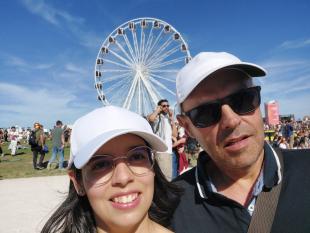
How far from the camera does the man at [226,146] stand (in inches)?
80.0

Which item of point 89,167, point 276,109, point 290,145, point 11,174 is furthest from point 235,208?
point 276,109

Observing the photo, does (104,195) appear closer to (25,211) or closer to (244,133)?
(244,133)

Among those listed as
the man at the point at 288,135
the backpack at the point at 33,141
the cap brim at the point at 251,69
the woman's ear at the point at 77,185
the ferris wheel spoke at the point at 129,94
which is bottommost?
the woman's ear at the point at 77,185

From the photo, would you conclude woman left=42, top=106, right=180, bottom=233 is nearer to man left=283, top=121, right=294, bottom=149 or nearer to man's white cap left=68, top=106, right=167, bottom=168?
man's white cap left=68, top=106, right=167, bottom=168

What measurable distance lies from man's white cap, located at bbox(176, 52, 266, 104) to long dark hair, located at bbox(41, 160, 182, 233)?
2.08ft

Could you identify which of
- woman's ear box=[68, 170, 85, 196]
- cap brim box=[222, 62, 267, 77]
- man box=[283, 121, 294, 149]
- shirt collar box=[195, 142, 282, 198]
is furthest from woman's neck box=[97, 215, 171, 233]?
man box=[283, 121, 294, 149]

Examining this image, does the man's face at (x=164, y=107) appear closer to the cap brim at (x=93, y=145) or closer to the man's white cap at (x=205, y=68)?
the man's white cap at (x=205, y=68)

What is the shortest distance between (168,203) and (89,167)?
65cm

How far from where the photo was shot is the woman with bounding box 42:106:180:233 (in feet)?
6.17

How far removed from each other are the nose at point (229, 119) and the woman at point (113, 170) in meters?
0.39

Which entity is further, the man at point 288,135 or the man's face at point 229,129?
the man at point 288,135

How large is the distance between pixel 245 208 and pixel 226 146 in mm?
377

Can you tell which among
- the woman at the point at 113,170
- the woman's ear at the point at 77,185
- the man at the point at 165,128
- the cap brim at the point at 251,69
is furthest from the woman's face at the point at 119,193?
the man at the point at 165,128

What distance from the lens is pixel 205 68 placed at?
2.13 m
